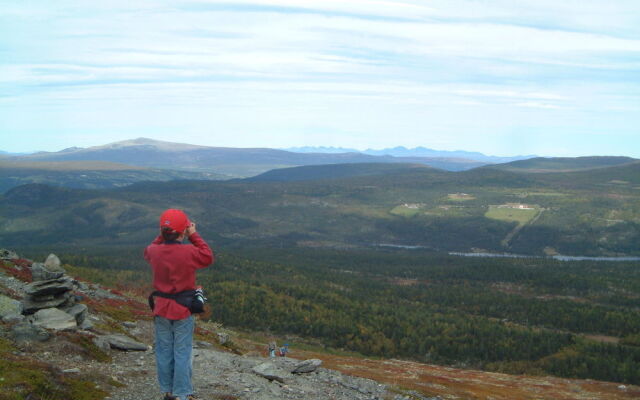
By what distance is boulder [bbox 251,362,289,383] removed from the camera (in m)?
21.1

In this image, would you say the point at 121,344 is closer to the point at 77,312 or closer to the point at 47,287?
the point at 77,312

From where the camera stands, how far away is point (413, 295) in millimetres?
110688


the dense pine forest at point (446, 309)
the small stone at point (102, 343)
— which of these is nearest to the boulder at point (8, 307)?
the small stone at point (102, 343)

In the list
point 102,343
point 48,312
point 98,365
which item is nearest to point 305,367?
point 102,343

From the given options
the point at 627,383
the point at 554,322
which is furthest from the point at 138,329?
the point at 554,322

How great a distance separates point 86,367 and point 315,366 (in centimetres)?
1098

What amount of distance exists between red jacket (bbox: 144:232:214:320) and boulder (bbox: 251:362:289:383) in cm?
962

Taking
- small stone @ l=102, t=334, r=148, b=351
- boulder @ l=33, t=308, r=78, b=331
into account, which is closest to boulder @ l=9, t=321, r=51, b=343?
boulder @ l=33, t=308, r=78, b=331

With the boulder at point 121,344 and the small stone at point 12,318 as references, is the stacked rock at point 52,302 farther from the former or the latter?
the boulder at point 121,344

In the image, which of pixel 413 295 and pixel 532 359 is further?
pixel 413 295

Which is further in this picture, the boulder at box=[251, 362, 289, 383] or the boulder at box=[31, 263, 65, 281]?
the boulder at box=[31, 263, 65, 281]

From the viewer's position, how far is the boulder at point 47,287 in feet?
70.7

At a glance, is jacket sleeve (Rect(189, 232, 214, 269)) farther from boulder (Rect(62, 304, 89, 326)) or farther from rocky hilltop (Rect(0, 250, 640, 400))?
boulder (Rect(62, 304, 89, 326))

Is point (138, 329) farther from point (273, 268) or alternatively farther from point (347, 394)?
point (273, 268)
